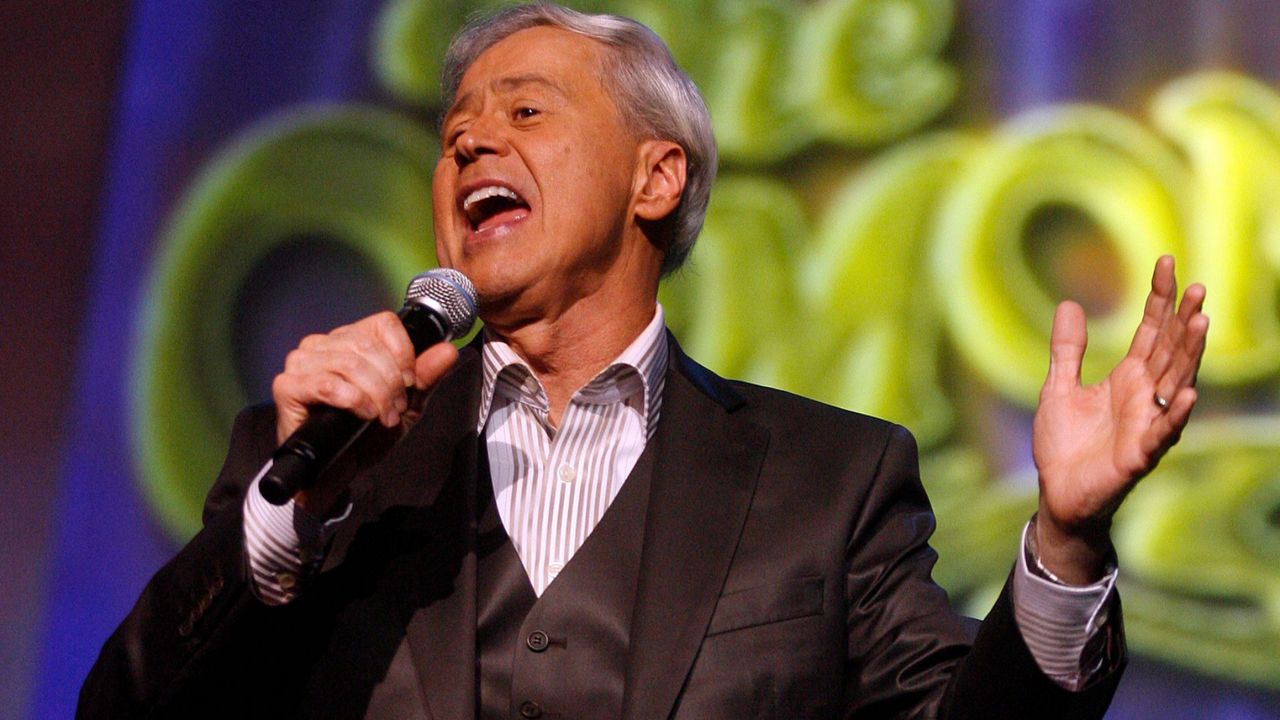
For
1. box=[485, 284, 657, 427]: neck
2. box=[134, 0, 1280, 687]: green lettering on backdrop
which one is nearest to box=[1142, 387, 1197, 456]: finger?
box=[485, 284, 657, 427]: neck

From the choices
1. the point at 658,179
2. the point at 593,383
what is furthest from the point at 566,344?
the point at 658,179

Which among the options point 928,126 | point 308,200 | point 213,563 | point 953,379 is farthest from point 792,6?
point 213,563

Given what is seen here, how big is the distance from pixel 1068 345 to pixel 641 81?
849 millimetres

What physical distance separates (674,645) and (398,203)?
174cm

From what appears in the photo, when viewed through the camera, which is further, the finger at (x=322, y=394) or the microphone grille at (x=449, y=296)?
the microphone grille at (x=449, y=296)

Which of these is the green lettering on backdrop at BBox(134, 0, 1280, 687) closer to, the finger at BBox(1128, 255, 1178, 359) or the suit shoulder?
the suit shoulder

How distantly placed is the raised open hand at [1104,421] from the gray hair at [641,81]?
810mm

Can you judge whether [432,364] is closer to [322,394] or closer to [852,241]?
[322,394]

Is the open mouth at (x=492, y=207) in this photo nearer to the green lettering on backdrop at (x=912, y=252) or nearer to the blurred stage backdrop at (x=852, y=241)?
the blurred stage backdrop at (x=852, y=241)

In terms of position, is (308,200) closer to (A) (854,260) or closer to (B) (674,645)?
(A) (854,260)

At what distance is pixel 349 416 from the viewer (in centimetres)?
130

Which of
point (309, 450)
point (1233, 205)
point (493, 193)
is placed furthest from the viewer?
point (1233, 205)

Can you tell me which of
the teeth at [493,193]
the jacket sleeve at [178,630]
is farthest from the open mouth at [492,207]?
the jacket sleeve at [178,630]

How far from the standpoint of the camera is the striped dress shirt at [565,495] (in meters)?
1.37
